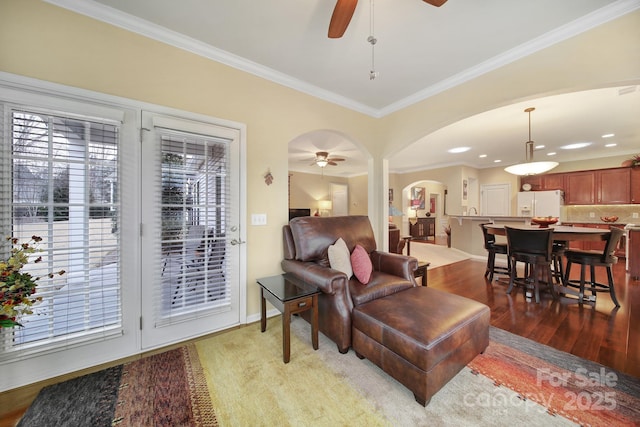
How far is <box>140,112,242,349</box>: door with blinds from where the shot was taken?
1914 mm

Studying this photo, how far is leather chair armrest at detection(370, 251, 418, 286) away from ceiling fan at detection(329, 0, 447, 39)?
2.03m

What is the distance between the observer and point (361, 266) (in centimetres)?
223

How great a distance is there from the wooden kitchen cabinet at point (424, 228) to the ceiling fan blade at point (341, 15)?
879 cm

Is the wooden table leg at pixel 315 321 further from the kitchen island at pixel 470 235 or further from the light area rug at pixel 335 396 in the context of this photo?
the kitchen island at pixel 470 235

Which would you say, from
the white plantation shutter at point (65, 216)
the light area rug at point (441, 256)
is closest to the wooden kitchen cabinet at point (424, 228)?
the light area rug at point (441, 256)

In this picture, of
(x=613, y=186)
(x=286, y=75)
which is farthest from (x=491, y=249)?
(x=613, y=186)

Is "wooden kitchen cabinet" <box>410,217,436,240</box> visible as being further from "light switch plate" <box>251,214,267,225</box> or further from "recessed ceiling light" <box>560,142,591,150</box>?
"light switch plate" <box>251,214,267,225</box>

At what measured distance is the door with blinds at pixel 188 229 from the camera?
191 cm

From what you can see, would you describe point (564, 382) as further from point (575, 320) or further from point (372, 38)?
point (372, 38)

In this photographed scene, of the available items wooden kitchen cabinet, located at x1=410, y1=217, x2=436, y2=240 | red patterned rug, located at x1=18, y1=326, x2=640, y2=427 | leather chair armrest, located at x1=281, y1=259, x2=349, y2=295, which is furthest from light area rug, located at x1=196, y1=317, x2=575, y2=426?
wooden kitchen cabinet, located at x1=410, y1=217, x2=436, y2=240

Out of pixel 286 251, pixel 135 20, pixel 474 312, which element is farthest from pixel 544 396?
pixel 135 20

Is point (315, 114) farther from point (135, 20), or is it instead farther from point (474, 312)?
point (474, 312)

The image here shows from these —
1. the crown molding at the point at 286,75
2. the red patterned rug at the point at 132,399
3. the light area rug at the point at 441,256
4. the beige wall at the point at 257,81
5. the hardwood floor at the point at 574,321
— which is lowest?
the red patterned rug at the point at 132,399

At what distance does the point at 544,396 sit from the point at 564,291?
2379 millimetres
